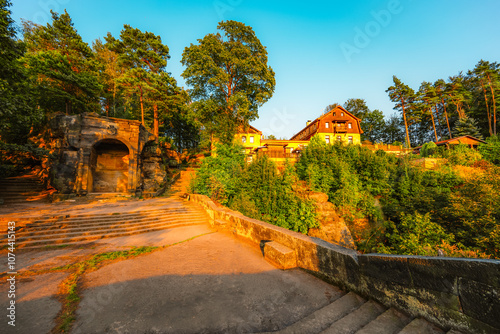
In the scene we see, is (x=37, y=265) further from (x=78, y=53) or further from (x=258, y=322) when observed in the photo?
(x=78, y=53)

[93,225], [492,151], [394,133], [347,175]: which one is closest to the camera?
[93,225]

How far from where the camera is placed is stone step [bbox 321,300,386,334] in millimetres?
2044

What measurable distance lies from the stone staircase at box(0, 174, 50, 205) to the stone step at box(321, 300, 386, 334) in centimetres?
1755

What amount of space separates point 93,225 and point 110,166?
1200 cm

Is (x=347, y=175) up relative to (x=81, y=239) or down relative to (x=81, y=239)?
up

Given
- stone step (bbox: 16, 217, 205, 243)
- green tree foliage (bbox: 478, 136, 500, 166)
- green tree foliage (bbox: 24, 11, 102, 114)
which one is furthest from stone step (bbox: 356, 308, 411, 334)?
green tree foliage (bbox: 478, 136, 500, 166)

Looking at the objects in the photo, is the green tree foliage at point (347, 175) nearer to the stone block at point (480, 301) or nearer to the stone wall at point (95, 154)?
the stone block at point (480, 301)

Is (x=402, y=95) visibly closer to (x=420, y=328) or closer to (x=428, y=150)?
(x=428, y=150)

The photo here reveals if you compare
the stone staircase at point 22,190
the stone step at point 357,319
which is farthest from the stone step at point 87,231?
the stone staircase at point 22,190

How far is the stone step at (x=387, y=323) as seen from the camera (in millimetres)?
1986

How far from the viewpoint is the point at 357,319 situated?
87.7 inches

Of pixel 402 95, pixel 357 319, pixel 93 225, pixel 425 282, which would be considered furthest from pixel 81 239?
pixel 402 95

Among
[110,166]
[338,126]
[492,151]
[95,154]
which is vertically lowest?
[110,166]

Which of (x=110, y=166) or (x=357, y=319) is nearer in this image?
(x=357, y=319)
